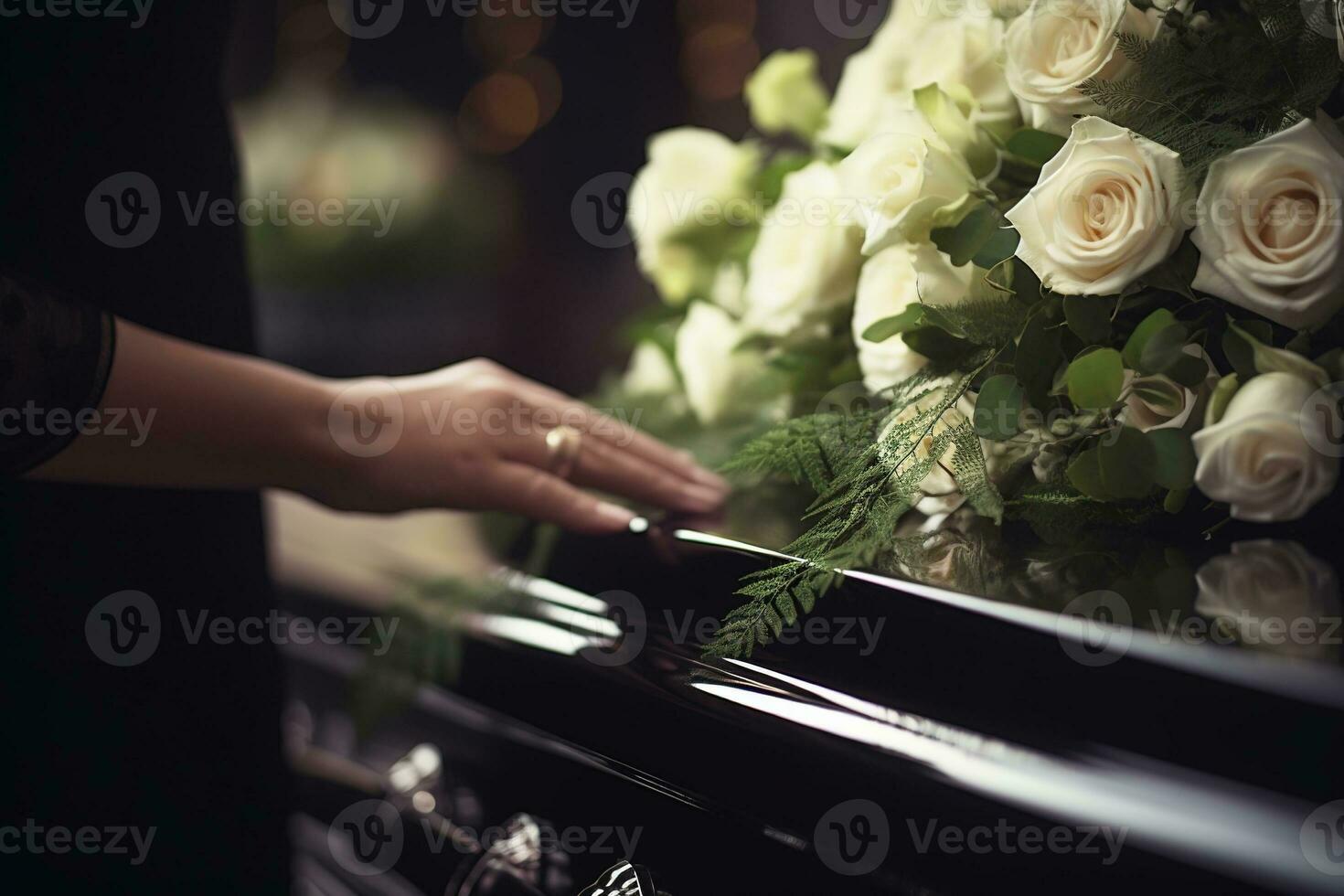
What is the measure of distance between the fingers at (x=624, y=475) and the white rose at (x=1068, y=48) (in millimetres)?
413

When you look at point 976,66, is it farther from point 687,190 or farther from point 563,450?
point 563,450

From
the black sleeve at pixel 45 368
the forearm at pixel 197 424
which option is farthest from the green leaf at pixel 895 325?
the black sleeve at pixel 45 368

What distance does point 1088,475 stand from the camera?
0.62 m

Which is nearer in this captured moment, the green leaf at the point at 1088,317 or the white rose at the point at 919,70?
the green leaf at the point at 1088,317

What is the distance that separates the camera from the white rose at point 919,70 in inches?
30.6

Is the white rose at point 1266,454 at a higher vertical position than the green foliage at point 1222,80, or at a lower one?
lower

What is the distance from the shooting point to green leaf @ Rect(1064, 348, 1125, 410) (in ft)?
1.95

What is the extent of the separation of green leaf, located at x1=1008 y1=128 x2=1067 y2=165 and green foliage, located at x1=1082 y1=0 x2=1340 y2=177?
5cm

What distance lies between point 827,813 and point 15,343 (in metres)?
0.65

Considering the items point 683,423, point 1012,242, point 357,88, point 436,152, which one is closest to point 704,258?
point 683,423

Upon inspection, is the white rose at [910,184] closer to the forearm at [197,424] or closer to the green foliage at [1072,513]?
the green foliage at [1072,513]

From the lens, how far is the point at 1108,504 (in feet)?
2.12

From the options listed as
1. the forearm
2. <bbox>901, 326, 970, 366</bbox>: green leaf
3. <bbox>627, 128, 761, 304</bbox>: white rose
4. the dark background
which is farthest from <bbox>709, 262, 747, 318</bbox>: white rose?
the dark background

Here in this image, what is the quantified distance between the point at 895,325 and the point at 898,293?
38mm
